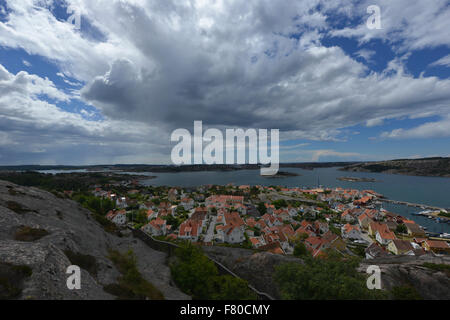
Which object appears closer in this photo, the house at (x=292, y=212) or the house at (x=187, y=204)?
the house at (x=292, y=212)

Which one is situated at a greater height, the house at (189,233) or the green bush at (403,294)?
the green bush at (403,294)

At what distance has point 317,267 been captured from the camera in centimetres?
954

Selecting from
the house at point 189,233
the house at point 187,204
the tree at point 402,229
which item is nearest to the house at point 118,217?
the house at point 189,233

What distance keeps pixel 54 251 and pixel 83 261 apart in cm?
207

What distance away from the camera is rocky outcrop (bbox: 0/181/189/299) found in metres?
6.81

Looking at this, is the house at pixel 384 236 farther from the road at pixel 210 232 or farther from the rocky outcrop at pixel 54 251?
the rocky outcrop at pixel 54 251

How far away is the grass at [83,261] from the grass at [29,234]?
190cm

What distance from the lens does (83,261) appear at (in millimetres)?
10008

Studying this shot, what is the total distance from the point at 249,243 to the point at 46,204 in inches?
910

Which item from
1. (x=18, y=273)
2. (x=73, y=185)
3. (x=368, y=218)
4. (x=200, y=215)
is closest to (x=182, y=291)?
(x=18, y=273)

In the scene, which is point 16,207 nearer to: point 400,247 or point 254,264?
point 254,264

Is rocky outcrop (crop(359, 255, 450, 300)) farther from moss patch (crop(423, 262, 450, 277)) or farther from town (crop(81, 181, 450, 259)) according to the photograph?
town (crop(81, 181, 450, 259))

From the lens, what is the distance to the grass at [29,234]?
9.73 meters
